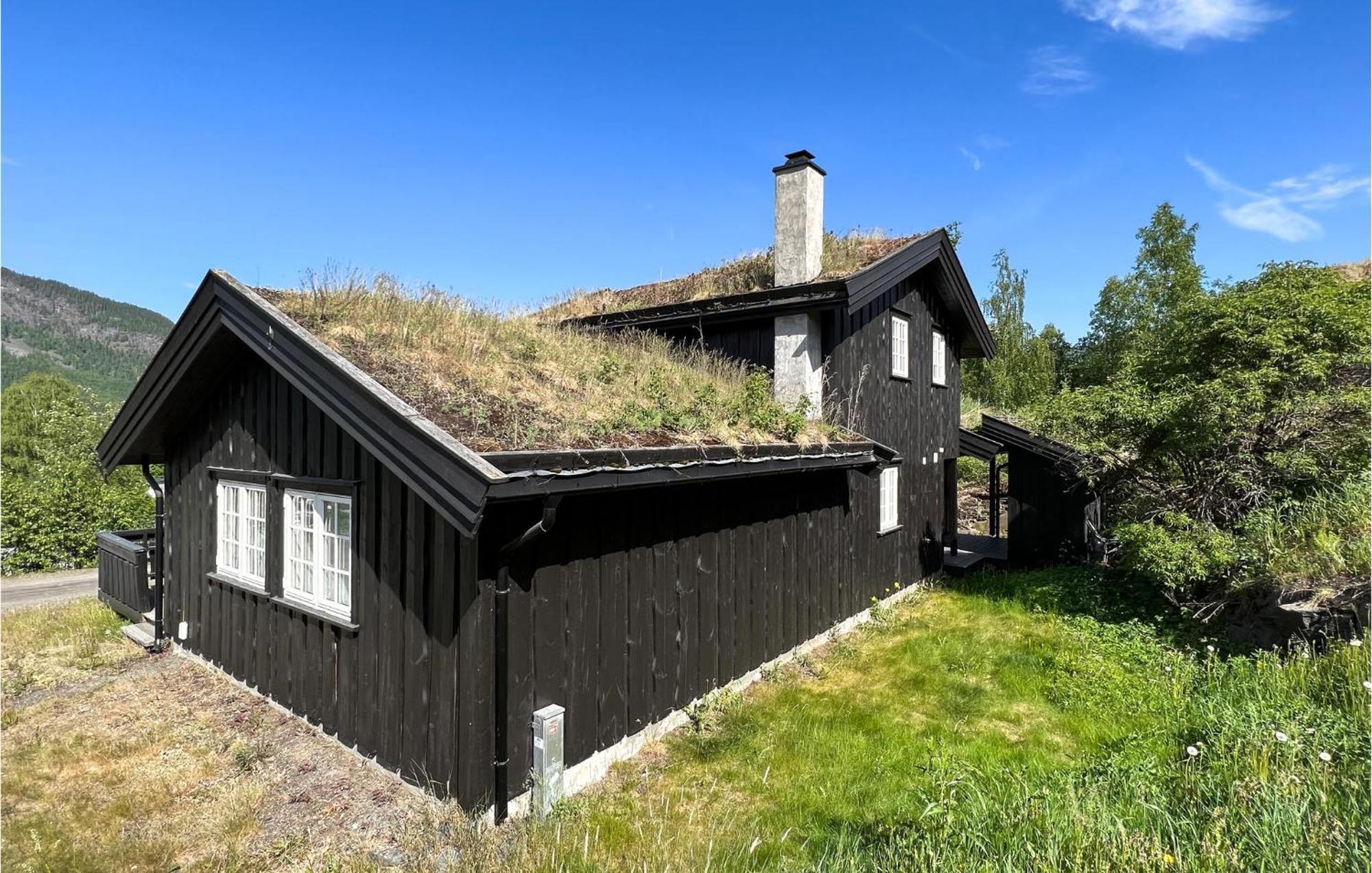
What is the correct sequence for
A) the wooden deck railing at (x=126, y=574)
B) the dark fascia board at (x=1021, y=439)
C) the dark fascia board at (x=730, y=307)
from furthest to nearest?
1. the dark fascia board at (x=1021, y=439)
2. the dark fascia board at (x=730, y=307)
3. the wooden deck railing at (x=126, y=574)

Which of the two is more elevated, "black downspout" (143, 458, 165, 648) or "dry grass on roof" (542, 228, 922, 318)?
"dry grass on roof" (542, 228, 922, 318)

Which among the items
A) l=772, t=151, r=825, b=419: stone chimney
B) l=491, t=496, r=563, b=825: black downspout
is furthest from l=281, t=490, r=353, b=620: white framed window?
l=772, t=151, r=825, b=419: stone chimney

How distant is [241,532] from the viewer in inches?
265

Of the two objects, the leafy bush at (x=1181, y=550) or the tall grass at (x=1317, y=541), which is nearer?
the tall grass at (x=1317, y=541)

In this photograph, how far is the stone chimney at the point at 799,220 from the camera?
9.65 meters

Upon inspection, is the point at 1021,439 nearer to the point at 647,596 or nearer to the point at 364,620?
the point at 647,596

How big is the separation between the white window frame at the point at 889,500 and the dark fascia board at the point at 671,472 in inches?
114

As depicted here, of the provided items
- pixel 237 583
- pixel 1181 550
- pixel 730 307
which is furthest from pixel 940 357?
pixel 237 583

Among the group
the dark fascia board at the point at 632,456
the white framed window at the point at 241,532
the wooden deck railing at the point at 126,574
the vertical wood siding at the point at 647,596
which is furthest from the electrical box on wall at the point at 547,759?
the wooden deck railing at the point at 126,574

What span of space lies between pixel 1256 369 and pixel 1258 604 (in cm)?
328

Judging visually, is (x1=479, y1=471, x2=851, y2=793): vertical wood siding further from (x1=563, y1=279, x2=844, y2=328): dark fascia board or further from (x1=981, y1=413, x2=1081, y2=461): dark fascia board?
(x1=981, y1=413, x2=1081, y2=461): dark fascia board

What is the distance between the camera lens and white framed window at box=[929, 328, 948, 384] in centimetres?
1276

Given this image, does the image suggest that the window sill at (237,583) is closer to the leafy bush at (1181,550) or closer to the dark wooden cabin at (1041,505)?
the leafy bush at (1181,550)

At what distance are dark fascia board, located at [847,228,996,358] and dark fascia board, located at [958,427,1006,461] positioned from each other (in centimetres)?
186
